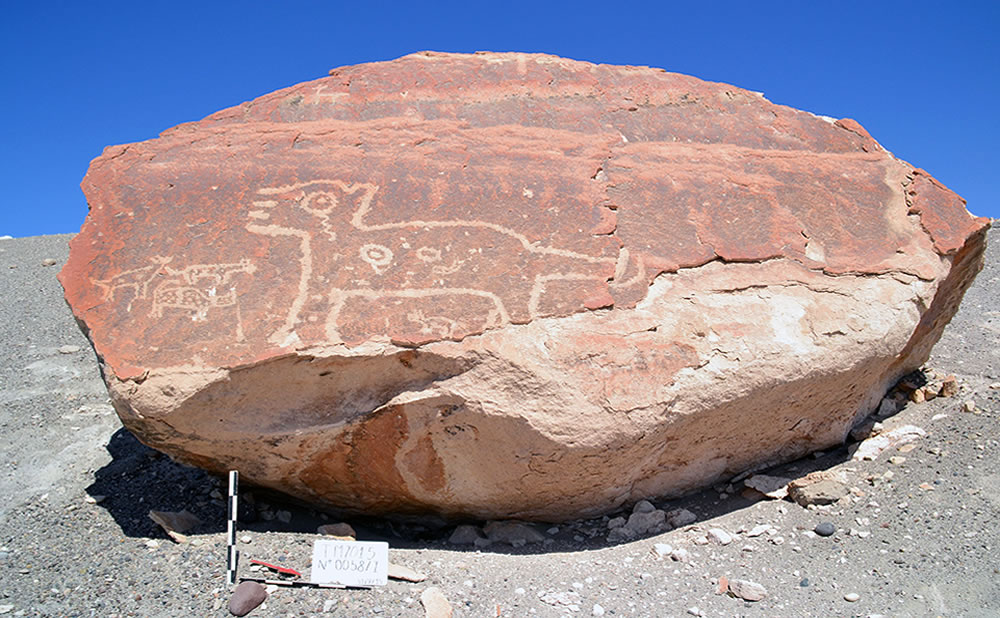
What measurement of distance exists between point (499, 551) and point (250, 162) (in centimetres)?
194

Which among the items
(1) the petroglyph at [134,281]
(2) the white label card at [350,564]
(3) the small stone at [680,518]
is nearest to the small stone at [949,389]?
(3) the small stone at [680,518]

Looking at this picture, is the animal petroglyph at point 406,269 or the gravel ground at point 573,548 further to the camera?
the animal petroglyph at point 406,269

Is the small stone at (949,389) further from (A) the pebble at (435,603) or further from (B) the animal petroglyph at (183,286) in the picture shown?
(B) the animal petroglyph at (183,286)

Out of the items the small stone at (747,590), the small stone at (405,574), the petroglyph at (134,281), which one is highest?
the petroglyph at (134,281)

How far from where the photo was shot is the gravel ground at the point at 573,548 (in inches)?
99.4

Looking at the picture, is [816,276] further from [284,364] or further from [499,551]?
[284,364]

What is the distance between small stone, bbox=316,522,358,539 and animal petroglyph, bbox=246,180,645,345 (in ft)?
2.79

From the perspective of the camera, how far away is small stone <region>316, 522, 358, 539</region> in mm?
2963

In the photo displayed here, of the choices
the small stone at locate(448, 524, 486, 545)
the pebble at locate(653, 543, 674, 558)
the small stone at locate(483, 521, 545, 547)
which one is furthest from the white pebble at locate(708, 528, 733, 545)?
the small stone at locate(448, 524, 486, 545)

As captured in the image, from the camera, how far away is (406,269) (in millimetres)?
2824

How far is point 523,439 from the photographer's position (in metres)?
2.64

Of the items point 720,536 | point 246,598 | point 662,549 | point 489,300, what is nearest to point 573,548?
point 662,549

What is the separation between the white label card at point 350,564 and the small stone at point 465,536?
0.45 meters

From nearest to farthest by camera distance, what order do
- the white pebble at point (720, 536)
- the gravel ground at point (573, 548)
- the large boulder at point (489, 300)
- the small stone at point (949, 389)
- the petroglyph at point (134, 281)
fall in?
the gravel ground at point (573, 548) → the large boulder at point (489, 300) → the petroglyph at point (134, 281) → the white pebble at point (720, 536) → the small stone at point (949, 389)
